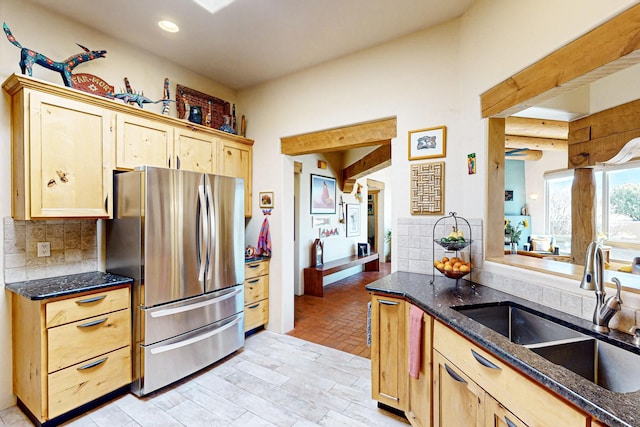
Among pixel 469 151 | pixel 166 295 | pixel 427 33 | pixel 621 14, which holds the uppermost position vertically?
pixel 427 33

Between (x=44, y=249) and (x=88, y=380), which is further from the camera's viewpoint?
(x=44, y=249)

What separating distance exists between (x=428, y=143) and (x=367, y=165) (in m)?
2.94

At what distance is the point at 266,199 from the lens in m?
3.50

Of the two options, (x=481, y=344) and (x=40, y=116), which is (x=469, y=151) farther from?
(x=40, y=116)

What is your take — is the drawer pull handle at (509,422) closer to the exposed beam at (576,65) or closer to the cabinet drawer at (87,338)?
the exposed beam at (576,65)

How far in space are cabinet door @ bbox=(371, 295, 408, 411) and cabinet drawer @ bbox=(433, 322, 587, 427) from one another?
1.47 ft

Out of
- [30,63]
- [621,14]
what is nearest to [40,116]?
[30,63]

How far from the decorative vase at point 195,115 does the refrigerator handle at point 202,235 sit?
36.8 inches

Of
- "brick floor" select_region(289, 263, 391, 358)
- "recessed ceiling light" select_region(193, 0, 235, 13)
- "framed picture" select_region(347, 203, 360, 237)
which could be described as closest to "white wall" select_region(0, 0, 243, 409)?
"recessed ceiling light" select_region(193, 0, 235, 13)

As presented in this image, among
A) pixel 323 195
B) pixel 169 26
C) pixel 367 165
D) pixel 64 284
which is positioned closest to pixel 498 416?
pixel 64 284

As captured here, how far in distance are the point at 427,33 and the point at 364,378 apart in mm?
3070

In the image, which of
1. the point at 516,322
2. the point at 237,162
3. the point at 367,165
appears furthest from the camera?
the point at 367,165

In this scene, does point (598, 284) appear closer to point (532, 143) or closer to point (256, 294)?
point (256, 294)

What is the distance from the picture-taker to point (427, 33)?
2537 millimetres
